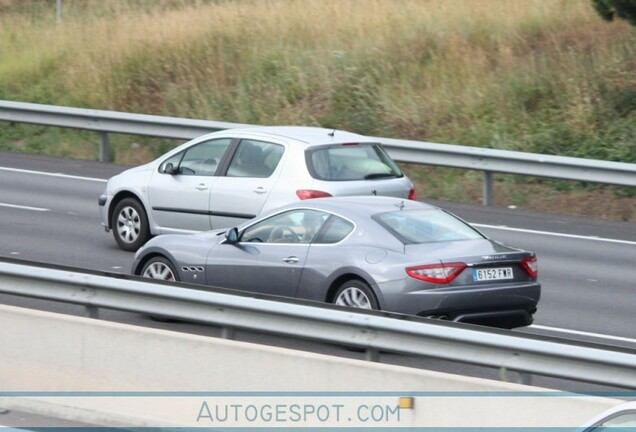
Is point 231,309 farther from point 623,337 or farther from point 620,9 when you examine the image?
point 620,9

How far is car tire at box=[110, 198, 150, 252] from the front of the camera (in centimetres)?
1532

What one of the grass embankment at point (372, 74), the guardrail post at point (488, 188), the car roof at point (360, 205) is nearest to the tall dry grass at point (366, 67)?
the grass embankment at point (372, 74)

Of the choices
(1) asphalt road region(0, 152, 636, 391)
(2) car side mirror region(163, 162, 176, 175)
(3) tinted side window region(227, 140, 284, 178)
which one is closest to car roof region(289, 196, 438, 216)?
(1) asphalt road region(0, 152, 636, 391)

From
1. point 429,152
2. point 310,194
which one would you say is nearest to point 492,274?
point 310,194

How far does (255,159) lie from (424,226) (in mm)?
3806

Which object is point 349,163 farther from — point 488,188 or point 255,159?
point 488,188

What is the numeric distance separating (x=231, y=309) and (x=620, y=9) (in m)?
12.8

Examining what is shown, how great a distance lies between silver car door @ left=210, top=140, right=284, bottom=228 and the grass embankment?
20.9 feet

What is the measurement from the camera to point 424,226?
36.5ft

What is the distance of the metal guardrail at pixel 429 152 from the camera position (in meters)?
18.7

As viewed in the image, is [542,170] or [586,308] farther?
[542,170]

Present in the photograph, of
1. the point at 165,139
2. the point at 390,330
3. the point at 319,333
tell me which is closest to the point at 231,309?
the point at 319,333

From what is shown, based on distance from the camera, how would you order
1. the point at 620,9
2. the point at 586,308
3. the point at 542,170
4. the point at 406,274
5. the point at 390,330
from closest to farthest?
the point at 390,330 < the point at 406,274 < the point at 586,308 < the point at 542,170 < the point at 620,9

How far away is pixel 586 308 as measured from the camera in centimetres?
1305
